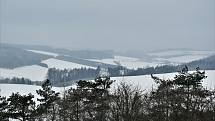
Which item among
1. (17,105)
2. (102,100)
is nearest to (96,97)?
(102,100)

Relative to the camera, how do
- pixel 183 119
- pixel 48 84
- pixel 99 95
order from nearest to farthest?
pixel 183 119 < pixel 99 95 < pixel 48 84

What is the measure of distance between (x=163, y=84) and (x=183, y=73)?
334cm

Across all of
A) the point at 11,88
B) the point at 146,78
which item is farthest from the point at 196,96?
Answer: the point at 11,88

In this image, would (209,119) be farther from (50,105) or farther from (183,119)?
(50,105)

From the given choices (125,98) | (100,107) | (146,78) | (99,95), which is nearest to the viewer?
(125,98)

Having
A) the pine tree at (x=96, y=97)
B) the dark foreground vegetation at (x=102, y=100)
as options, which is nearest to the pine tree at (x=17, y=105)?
the dark foreground vegetation at (x=102, y=100)

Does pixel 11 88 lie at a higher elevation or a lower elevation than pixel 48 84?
lower

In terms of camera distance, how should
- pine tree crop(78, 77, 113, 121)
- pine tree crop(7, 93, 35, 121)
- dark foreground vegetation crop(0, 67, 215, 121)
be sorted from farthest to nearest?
pine tree crop(78, 77, 113, 121), pine tree crop(7, 93, 35, 121), dark foreground vegetation crop(0, 67, 215, 121)

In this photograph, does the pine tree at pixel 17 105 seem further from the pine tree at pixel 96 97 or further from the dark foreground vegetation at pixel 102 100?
the pine tree at pixel 96 97

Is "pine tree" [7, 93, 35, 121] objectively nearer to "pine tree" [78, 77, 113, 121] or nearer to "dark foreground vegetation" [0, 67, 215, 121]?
"dark foreground vegetation" [0, 67, 215, 121]

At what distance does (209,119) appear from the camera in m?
30.4

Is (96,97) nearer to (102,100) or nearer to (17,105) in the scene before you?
(102,100)

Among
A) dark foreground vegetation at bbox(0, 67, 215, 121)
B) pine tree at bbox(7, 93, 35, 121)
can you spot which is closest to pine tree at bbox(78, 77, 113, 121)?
dark foreground vegetation at bbox(0, 67, 215, 121)

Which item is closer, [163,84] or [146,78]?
[163,84]
